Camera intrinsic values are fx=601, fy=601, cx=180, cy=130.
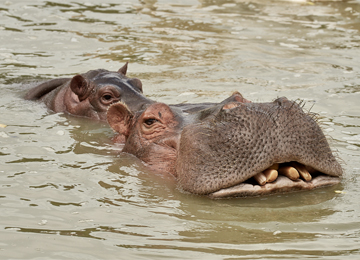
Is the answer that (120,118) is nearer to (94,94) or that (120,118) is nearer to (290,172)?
(94,94)

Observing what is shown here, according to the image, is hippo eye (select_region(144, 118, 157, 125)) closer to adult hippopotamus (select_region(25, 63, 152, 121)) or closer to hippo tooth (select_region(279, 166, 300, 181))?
adult hippopotamus (select_region(25, 63, 152, 121))

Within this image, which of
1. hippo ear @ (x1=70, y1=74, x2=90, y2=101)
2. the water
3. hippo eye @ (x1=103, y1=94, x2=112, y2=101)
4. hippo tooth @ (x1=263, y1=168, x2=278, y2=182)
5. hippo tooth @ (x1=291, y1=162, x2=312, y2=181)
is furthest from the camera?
hippo ear @ (x1=70, y1=74, x2=90, y2=101)

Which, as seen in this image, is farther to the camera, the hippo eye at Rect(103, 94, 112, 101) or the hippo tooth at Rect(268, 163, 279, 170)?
the hippo eye at Rect(103, 94, 112, 101)

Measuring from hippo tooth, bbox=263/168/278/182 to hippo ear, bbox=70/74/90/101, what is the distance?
11.7ft

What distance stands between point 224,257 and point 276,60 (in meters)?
6.91

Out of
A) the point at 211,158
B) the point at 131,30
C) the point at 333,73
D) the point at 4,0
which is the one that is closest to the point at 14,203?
the point at 211,158

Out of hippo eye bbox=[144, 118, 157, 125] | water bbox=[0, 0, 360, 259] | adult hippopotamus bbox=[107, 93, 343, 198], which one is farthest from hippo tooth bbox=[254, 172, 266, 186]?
hippo eye bbox=[144, 118, 157, 125]

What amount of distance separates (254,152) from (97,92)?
345 centimetres

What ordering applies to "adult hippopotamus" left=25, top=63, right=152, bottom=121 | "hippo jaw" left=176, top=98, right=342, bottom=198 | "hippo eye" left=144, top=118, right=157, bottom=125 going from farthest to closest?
"adult hippopotamus" left=25, top=63, right=152, bottom=121 → "hippo eye" left=144, top=118, right=157, bottom=125 → "hippo jaw" left=176, top=98, right=342, bottom=198

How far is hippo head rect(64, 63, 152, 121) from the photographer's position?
7.24 m

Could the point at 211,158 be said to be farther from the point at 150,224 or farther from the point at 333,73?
the point at 333,73

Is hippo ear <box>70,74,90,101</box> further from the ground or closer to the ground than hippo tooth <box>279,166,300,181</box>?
further from the ground

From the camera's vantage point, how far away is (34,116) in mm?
7535

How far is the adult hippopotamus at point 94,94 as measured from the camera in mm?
7188
